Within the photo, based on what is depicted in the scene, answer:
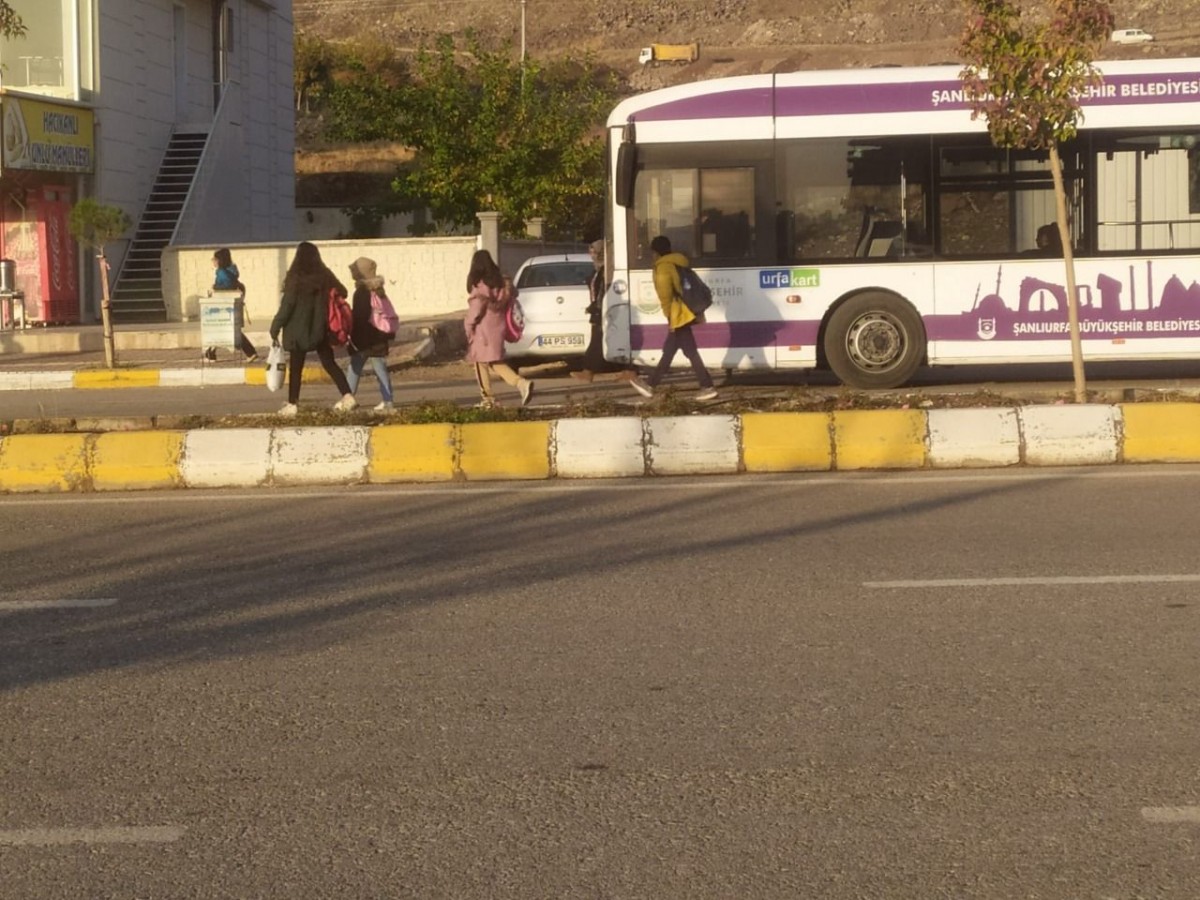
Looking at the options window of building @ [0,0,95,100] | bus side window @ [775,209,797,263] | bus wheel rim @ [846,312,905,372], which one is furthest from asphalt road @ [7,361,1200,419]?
window of building @ [0,0,95,100]

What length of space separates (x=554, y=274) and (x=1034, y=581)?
13838 millimetres

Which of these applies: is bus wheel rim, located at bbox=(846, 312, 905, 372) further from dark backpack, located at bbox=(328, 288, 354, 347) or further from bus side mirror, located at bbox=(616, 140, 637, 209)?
dark backpack, located at bbox=(328, 288, 354, 347)

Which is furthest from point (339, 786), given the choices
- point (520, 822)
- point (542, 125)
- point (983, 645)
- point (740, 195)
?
point (542, 125)

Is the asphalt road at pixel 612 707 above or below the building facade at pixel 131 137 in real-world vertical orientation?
below

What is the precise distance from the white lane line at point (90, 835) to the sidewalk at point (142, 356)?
16451 mm

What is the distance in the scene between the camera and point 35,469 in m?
11.6

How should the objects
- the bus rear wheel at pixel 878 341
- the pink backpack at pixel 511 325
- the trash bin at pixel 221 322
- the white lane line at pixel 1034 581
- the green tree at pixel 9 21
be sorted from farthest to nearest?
the trash bin at pixel 221 322
the green tree at pixel 9 21
the bus rear wheel at pixel 878 341
the pink backpack at pixel 511 325
the white lane line at pixel 1034 581

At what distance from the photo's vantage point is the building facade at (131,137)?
30.9m

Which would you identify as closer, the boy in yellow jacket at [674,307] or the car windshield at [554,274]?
the boy in yellow jacket at [674,307]

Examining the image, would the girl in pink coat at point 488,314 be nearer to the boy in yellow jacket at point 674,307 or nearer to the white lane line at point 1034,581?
the boy in yellow jacket at point 674,307

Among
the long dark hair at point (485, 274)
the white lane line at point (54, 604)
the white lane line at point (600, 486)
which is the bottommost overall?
the white lane line at point (54, 604)

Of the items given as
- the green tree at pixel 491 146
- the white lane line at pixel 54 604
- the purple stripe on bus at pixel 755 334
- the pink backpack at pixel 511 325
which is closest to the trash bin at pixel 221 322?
the purple stripe on bus at pixel 755 334

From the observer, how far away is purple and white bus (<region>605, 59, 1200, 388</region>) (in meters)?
16.1

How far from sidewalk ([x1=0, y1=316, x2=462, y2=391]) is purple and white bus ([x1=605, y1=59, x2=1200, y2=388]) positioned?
620cm
